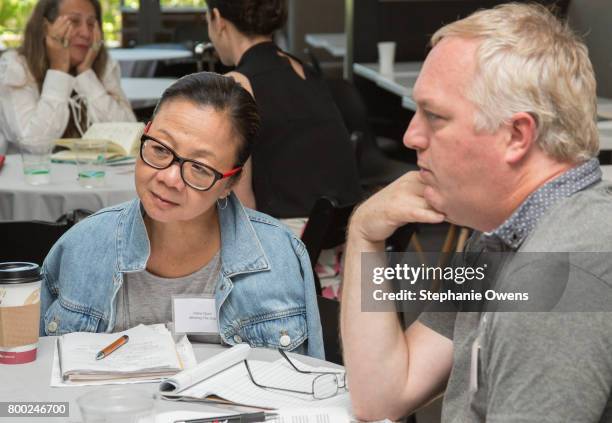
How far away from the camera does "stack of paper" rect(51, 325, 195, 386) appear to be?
1850 mm

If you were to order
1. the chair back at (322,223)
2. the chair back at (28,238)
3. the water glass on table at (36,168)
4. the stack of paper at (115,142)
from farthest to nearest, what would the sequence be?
the stack of paper at (115,142) < the water glass on table at (36,168) < the chair back at (322,223) < the chair back at (28,238)

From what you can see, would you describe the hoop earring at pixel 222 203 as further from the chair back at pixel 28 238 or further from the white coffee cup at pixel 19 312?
the chair back at pixel 28 238

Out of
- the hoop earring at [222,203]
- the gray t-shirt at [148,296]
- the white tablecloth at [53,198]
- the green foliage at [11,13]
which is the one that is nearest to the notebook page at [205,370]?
the gray t-shirt at [148,296]

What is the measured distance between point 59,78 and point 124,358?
9.15ft

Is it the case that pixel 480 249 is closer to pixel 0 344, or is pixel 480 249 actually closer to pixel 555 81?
pixel 555 81

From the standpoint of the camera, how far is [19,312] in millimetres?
1877

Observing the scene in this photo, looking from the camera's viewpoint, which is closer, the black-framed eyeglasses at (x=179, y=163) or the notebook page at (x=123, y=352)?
the notebook page at (x=123, y=352)

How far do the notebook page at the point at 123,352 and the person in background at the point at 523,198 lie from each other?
60 centimetres

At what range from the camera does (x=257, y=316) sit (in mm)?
2150

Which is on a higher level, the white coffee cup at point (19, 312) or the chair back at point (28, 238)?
the white coffee cup at point (19, 312)

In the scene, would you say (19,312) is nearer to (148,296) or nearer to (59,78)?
(148,296)

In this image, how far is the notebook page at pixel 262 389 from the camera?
69.1 inches

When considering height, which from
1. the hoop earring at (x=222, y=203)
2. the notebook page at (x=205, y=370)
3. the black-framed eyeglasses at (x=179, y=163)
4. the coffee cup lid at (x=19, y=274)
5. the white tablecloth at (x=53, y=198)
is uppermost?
the black-framed eyeglasses at (x=179, y=163)

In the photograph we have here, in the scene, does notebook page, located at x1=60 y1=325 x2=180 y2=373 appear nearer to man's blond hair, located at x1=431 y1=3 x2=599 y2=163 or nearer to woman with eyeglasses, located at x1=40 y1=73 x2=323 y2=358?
woman with eyeglasses, located at x1=40 y1=73 x2=323 y2=358
